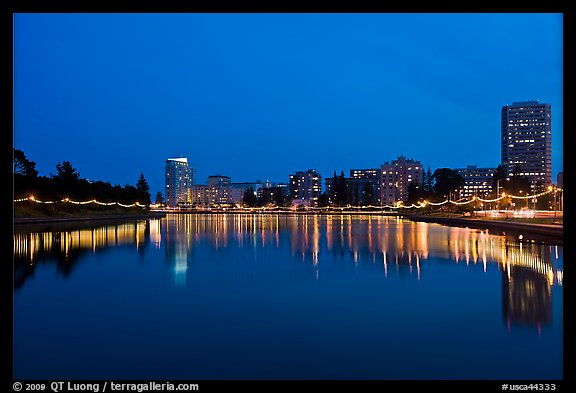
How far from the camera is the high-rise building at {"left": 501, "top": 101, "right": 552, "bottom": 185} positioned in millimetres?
163875

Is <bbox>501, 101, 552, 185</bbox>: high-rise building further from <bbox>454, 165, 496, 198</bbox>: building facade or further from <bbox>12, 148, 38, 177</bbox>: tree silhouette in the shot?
<bbox>12, 148, 38, 177</bbox>: tree silhouette

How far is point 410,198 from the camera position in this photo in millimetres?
109500

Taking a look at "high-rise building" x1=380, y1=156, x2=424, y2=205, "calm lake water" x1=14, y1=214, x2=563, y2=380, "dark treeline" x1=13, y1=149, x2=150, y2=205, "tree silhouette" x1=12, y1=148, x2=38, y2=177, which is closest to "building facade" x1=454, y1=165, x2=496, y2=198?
"high-rise building" x1=380, y1=156, x2=424, y2=205

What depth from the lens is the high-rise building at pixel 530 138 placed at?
164m

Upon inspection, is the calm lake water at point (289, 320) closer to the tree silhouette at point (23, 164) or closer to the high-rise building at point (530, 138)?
the tree silhouette at point (23, 164)

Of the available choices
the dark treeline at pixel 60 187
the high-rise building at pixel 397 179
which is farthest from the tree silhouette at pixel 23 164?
the high-rise building at pixel 397 179

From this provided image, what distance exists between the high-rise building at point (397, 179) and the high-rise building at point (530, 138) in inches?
1248

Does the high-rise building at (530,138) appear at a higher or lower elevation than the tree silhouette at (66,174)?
higher

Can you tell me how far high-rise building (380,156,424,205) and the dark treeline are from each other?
90.1 metres

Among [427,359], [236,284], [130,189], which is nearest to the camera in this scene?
[427,359]

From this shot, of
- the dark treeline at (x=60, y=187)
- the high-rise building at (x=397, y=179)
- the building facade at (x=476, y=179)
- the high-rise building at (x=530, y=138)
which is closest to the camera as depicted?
the dark treeline at (x=60, y=187)
